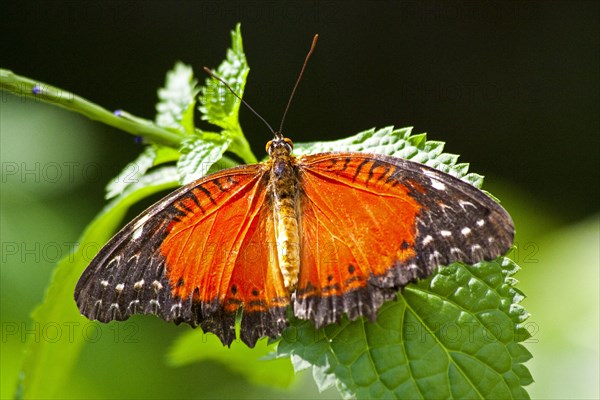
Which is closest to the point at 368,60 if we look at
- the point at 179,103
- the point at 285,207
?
the point at 179,103

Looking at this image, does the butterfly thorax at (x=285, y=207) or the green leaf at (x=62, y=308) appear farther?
the green leaf at (x=62, y=308)

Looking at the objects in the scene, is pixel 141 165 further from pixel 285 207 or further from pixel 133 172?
pixel 285 207

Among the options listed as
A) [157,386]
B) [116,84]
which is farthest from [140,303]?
[116,84]

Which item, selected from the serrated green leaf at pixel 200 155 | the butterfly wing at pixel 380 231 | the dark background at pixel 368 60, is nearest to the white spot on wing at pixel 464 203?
the butterfly wing at pixel 380 231

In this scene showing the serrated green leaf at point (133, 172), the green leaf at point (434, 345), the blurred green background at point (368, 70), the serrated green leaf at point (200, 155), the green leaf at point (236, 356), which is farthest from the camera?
the blurred green background at point (368, 70)

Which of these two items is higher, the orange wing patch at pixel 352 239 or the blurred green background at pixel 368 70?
the blurred green background at pixel 368 70

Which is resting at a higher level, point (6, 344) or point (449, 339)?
point (449, 339)

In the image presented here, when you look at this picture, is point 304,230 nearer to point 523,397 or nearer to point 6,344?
point 523,397

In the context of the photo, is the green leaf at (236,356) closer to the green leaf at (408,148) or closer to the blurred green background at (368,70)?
the green leaf at (408,148)

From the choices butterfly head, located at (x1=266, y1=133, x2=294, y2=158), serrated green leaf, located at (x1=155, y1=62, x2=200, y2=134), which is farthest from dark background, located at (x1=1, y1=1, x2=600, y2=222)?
butterfly head, located at (x1=266, y1=133, x2=294, y2=158)
